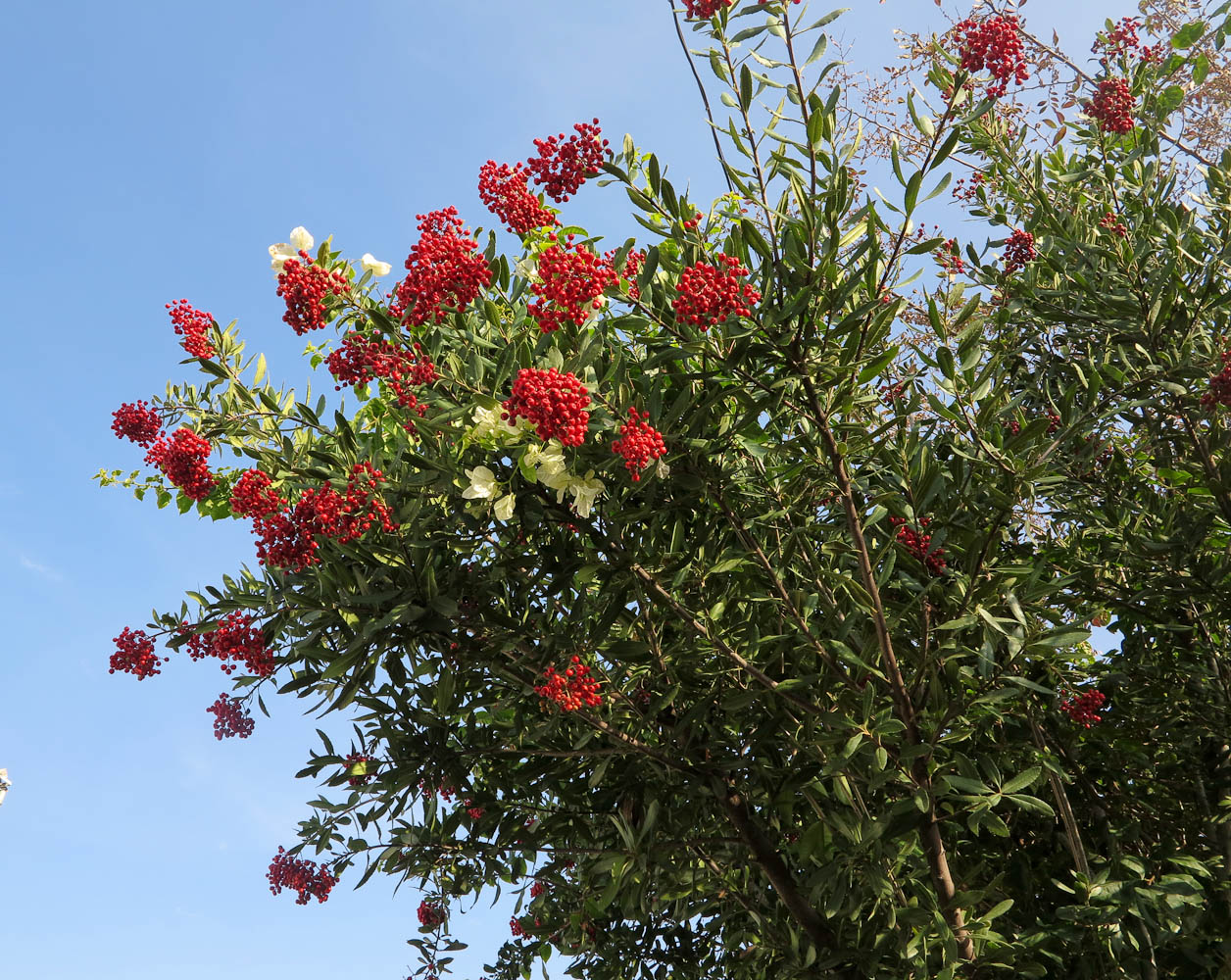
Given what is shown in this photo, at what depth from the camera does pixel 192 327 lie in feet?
12.3

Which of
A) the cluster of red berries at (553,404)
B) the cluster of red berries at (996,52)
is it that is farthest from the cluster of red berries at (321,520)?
the cluster of red berries at (996,52)

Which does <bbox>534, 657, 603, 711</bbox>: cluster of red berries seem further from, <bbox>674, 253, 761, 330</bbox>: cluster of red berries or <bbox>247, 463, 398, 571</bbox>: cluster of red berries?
<bbox>674, 253, 761, 330</bbox>: cluster of red berries

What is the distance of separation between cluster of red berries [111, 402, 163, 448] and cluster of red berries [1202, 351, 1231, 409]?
12.7ft

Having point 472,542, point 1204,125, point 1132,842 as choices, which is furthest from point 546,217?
point 1204,125

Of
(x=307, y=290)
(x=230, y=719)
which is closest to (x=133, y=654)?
(x=230, y=719)

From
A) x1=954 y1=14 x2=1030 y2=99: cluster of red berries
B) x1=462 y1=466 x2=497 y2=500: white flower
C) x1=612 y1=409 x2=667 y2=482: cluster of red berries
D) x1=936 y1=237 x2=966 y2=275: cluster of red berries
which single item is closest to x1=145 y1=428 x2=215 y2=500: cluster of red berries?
x1=462 y1=466 x2=497 y2=500: white flower

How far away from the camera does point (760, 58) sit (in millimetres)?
2738

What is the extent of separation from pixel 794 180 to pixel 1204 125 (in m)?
8.47

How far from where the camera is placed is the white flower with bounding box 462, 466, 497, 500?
9.55 feet

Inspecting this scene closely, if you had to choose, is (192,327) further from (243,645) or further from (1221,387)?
(1221,387)

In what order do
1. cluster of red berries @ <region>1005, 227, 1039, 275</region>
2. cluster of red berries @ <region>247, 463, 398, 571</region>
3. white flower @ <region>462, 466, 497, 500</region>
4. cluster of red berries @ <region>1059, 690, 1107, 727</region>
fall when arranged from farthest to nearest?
cluster of red berries @ <region>1005, 227, 1039, 275</region>
cluster of red berries @ <region>1059, 690, 1107, 727</region>
cluster of red berries @ <region>247, 463, 398, 571</region>
white flower @ <region>462, 466, 497, 500</region>

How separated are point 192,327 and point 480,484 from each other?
155 centimetres

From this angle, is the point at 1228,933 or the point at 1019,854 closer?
the point at 1228,933

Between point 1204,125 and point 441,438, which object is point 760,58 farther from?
point 1204,125
